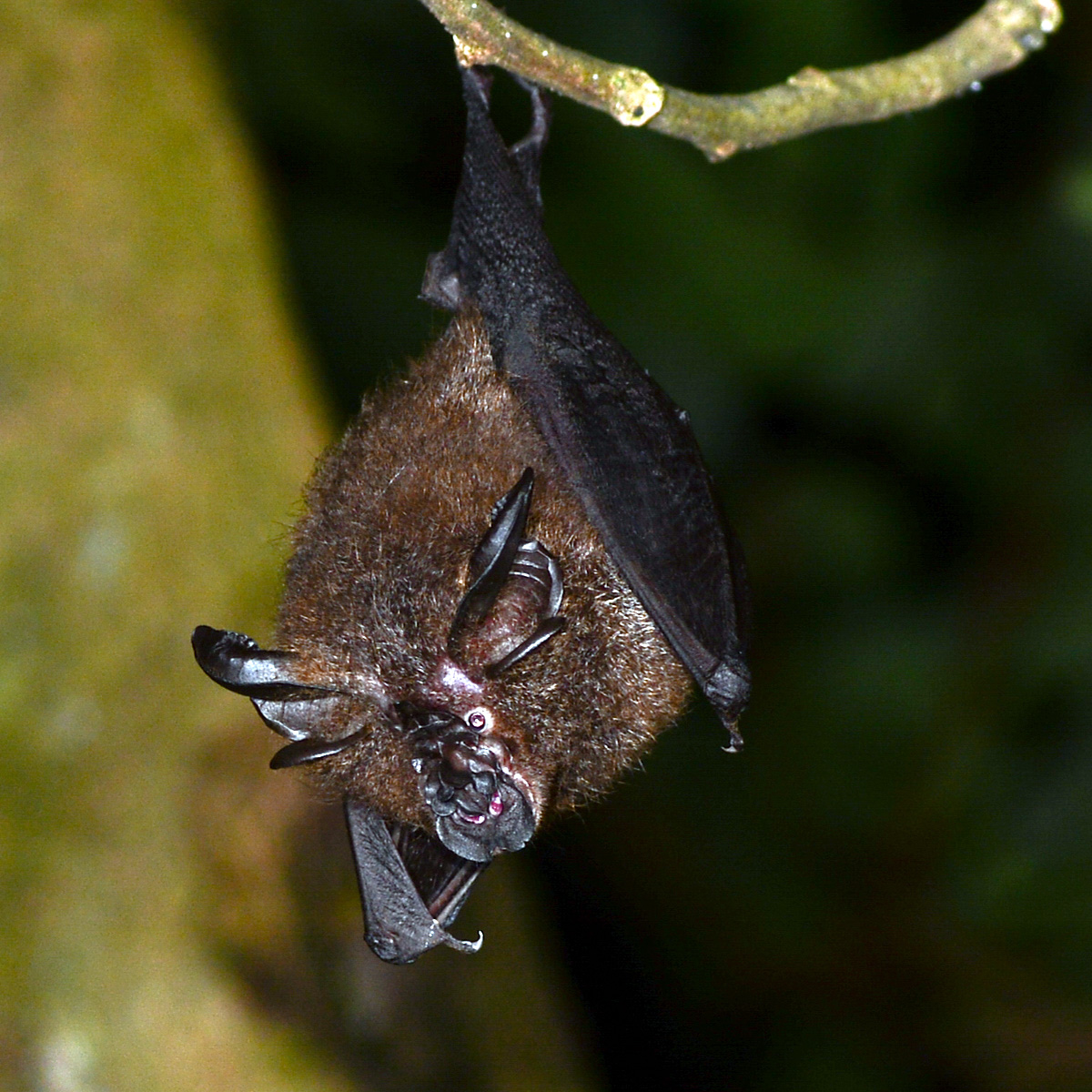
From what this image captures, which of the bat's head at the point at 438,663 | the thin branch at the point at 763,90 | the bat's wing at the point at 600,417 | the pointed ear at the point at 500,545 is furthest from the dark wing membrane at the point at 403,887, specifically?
the thin branch at the point at 763,90

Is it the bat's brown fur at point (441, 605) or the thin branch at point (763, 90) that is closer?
the thin branch at point (763, 90)

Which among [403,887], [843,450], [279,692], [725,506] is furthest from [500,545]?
[843,450]

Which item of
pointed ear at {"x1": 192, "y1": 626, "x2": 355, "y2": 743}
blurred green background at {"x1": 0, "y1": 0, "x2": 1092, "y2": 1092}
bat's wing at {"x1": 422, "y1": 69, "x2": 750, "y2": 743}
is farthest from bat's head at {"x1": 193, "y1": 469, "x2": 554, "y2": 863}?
blurred green background at {"x1": 0, "y1": 0, "x2": 1092, "y2": 1092}

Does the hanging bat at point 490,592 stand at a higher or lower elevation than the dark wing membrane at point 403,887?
higher

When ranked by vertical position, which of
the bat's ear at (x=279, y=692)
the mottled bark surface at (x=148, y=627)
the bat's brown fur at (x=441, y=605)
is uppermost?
the bat's brown fur at (x=441, y=605)

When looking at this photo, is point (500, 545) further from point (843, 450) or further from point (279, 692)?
point (843, 450)

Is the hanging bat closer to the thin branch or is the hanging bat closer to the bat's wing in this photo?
the bat's wing

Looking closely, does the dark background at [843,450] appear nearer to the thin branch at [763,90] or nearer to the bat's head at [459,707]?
the thin branch at [763,90]

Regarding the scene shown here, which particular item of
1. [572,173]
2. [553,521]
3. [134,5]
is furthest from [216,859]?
[572,173]
